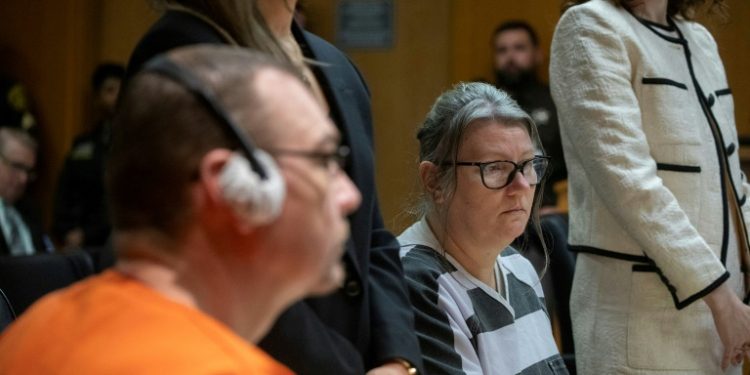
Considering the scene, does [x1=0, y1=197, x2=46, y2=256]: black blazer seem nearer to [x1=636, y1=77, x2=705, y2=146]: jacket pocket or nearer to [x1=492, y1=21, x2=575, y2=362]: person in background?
[x1=492, y1=21, x2=575, y2=362]: person in background

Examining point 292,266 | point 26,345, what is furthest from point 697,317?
point 26,345

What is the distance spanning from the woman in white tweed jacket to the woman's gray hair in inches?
6.3

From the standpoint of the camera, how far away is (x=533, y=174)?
2.02 meters

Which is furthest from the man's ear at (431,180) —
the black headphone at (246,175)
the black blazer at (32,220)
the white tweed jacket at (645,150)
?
the black blazer at (32,220)

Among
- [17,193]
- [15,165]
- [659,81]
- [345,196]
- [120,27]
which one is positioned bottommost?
[17,193]

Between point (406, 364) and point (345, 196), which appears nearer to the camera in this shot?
point (345, 196)

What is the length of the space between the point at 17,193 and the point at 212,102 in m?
4.01

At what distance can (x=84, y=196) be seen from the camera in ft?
16.2

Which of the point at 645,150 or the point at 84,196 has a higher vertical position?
the point at 645,150

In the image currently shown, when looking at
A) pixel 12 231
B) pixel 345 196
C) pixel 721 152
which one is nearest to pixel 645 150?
pixel 721 152

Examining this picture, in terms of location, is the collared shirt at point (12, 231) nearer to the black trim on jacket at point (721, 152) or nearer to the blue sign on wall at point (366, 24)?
the blue sign on wall at point (366, 24)

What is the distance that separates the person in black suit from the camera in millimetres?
4348

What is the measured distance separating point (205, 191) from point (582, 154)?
1.38 meters

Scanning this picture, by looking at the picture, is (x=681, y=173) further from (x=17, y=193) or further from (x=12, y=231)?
(x=17, y=193)
